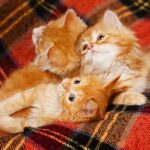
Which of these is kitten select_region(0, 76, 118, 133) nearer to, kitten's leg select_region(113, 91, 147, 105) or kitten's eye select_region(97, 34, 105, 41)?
kitten's leg select_region(113, 91, 147, 105)

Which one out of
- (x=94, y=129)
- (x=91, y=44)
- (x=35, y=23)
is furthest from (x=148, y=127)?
(x=35, y=23)

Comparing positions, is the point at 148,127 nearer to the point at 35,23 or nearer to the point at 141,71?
the point at 141,71

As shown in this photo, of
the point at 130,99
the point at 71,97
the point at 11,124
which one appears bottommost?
the point at 130,99

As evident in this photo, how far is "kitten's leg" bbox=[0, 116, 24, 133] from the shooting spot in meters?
1.37

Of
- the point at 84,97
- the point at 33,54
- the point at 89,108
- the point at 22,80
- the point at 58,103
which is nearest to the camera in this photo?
the point at 89,108

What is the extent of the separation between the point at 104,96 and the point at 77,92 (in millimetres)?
123

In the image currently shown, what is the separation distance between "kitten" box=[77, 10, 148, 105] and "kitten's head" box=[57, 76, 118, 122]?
81mm

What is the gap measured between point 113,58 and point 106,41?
0.26ft

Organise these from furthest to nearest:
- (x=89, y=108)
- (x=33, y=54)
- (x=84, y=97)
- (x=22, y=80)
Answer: (x=33, y=54) → (x=22, y=80) → (x=84, y=97) → (x=89, y=108)

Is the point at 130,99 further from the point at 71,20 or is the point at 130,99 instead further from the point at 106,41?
the point at 71,20

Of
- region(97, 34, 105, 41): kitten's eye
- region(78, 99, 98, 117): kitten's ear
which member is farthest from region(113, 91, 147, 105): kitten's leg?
region(97, 34, 105, 41): kitten's eye

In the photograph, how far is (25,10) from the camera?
188 cm

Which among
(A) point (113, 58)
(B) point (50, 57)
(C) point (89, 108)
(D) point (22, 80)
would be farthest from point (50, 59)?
(C) point (89, 108)

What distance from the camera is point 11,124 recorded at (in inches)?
54.9
